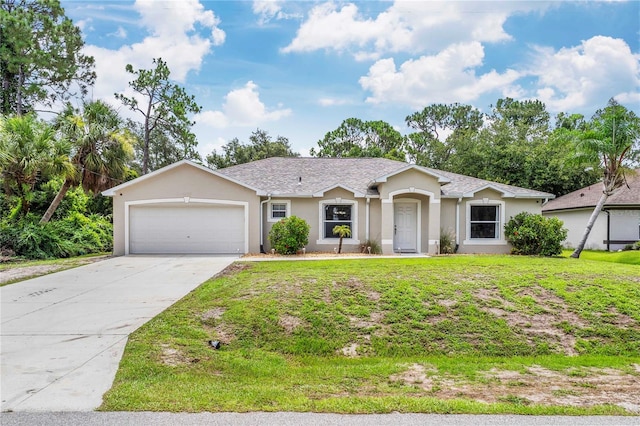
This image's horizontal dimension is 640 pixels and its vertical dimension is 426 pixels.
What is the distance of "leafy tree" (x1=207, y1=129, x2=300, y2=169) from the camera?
130ft

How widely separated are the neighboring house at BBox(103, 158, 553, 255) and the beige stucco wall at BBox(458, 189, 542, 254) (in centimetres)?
5

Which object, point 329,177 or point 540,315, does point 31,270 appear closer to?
point 329,177

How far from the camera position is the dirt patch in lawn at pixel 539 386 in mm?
4430

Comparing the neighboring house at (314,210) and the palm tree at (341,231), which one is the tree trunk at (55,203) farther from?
the palm tree at (341,231)

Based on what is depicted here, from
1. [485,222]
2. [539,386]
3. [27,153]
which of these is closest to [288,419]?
[539,386]

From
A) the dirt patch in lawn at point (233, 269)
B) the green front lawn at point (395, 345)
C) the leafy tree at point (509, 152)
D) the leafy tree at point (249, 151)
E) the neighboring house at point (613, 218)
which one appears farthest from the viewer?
the leafy tree at point (249, 151)

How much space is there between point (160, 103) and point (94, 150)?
1483 centimetres

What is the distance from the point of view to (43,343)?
5867 millimetres

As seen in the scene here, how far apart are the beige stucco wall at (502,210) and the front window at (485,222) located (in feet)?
0.88

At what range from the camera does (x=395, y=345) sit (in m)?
6.43

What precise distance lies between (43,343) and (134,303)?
2281mm

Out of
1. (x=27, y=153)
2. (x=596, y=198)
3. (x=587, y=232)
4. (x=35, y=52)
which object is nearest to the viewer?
(x=27, y=153)

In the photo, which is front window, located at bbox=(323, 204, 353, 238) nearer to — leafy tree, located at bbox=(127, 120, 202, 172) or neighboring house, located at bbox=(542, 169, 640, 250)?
neighboring house, located at bbox=(542, 169, 640, 250)

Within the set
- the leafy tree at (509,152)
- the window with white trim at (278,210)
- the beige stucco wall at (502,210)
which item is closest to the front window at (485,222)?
the beige stucco wall at (502,210)
